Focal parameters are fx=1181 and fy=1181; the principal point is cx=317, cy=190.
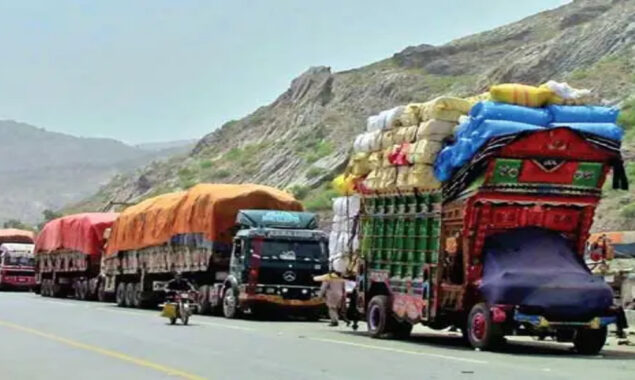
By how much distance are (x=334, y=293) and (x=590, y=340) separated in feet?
25.1

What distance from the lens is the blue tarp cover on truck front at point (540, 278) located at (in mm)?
19109

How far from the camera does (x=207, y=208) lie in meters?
33.8

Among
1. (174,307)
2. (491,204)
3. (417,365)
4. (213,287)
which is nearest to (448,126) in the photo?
(491,204)

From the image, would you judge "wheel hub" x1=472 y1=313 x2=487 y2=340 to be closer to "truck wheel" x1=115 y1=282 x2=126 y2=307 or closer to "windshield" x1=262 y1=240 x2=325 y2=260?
"windshield" x1=262 y1=240 x2=325 y2=260

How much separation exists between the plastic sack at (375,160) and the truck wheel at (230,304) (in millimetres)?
8700

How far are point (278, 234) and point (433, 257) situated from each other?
1060 cm

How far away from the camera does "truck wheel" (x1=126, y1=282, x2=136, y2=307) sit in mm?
41094

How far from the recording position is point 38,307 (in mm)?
38406

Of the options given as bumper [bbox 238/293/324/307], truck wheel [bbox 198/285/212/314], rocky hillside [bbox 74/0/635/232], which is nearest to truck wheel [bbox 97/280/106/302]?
truck wheel [bbox 198/285/212/314]

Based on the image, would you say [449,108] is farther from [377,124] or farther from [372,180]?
[372,180]

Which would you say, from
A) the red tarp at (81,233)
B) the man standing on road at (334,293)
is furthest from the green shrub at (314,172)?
the man standing on road at (334,293)

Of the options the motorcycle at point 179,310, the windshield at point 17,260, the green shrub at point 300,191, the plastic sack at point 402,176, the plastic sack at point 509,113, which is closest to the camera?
the plastic sack at point 509,113

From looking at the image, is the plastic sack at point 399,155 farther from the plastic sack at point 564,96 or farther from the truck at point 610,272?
the truck at point 610,272

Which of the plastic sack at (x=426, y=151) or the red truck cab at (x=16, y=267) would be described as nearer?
the plastic sack at (x=426, y=151)
